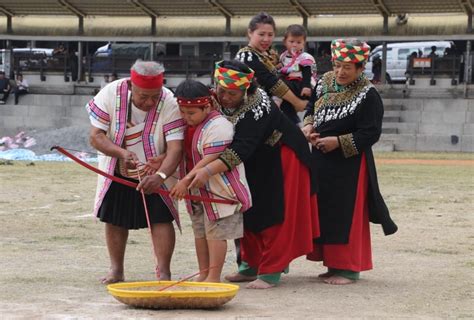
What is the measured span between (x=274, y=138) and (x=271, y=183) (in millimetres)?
301

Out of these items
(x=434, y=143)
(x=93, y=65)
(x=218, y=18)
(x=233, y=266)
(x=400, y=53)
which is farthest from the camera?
(x=400, y=53)

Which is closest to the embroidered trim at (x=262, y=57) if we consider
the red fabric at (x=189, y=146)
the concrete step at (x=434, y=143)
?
the red fabric at (x=189, y=146)

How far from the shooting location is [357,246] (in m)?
7.77

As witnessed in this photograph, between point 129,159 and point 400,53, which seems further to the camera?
point 400,53

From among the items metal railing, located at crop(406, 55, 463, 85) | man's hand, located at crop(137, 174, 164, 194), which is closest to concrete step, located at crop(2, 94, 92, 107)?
metal railing, located at crop(406, 55, 463, 85)

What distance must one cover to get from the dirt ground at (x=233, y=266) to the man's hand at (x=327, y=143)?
93cm

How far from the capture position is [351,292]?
24.2 feet

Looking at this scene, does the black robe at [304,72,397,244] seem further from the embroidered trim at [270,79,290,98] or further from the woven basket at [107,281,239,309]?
the woven basket at [107,281,239,309]

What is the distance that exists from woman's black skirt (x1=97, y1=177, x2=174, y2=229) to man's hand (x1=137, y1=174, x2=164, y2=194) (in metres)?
0.38

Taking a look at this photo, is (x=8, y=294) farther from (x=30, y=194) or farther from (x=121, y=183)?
(x=30, y=194)

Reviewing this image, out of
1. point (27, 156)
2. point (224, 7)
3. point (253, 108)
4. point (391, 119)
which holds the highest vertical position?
point (224, 7)

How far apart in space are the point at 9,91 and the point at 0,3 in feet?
8.70

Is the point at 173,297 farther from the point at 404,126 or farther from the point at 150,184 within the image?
the point at 404,126

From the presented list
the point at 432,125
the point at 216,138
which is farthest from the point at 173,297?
the point at 432,125
